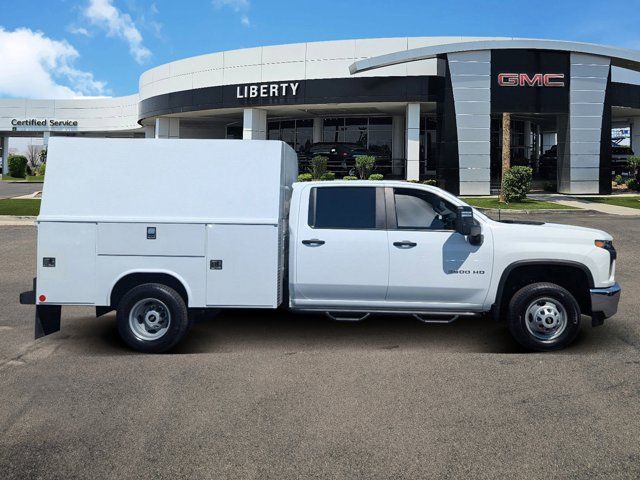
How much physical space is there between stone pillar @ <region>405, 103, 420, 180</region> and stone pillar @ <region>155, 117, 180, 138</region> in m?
21.2

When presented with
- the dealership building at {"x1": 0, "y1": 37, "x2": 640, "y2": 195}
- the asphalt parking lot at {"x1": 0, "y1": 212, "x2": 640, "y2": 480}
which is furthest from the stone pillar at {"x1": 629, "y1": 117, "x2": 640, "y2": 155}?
the asphalt parking lot at {"x1": 0, "y1": 212, "x2": 640, "y2": 480}

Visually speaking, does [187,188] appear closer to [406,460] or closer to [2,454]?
[2,454]

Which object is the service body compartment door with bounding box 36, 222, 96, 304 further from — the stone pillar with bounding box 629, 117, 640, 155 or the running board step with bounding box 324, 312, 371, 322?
the stone pillar with bounding box 629, 117, 640, 155

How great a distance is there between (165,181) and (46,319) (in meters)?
2.09

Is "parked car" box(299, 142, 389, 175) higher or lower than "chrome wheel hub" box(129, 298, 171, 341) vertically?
higher

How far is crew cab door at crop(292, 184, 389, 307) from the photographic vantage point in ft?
20.5

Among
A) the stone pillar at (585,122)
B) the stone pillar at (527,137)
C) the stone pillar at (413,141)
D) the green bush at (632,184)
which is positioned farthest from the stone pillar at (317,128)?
the green bush at (632,184)

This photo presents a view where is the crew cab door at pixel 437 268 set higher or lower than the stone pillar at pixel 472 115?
lower

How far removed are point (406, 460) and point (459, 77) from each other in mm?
28478

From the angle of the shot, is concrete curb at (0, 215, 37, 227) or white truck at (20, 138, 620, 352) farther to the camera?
concrete curb at (0, 215, 37, 227)

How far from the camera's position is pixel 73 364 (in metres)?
5.78

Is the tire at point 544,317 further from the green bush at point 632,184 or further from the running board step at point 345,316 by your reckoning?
the green bush at point 632,184

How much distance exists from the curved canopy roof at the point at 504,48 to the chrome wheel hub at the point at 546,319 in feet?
83.9

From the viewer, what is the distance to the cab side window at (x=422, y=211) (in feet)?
20.8
